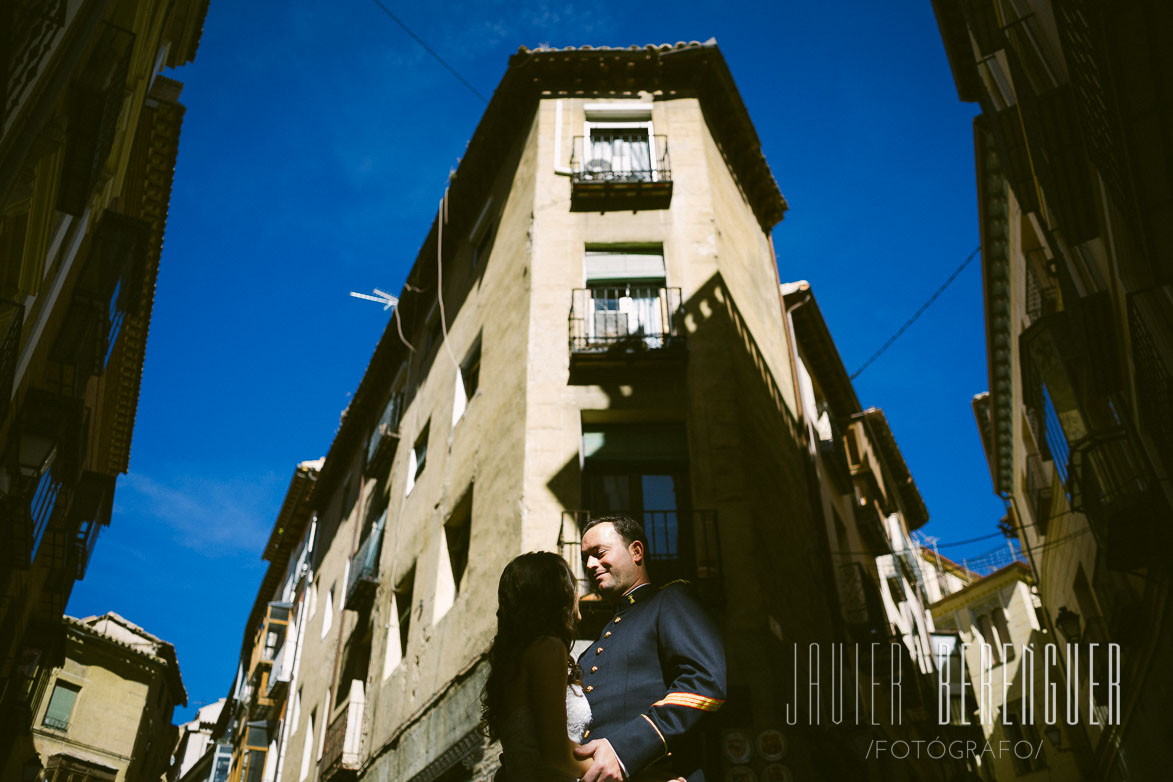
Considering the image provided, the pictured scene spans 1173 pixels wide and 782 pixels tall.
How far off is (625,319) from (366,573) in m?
7.84

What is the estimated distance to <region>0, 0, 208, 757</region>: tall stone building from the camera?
291 inches

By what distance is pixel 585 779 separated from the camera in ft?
8.05

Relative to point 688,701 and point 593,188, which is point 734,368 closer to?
point 593,188

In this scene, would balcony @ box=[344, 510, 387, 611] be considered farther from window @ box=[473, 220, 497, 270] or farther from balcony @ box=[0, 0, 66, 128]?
balcony @ box=[0, 0, 66, 128]

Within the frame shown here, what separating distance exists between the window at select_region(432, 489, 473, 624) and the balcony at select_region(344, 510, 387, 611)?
334cm

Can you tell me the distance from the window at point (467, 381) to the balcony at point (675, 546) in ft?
16.4

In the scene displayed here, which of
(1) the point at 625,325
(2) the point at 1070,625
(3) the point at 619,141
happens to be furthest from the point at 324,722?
(2) the point at 1070,625

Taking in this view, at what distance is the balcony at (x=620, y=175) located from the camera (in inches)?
564

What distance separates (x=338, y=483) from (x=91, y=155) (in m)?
18.2

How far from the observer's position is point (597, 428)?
12.1 meters

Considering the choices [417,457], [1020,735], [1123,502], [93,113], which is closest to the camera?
[93,113]

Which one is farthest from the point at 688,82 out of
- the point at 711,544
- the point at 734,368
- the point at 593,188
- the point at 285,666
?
the point at 285,666

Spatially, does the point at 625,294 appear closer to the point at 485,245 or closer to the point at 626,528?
the point at 485,245

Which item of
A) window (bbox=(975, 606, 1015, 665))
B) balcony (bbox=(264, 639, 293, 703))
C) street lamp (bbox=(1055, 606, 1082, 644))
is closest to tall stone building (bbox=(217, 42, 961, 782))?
balcony (bbox=(264, 639, 293, 703))
